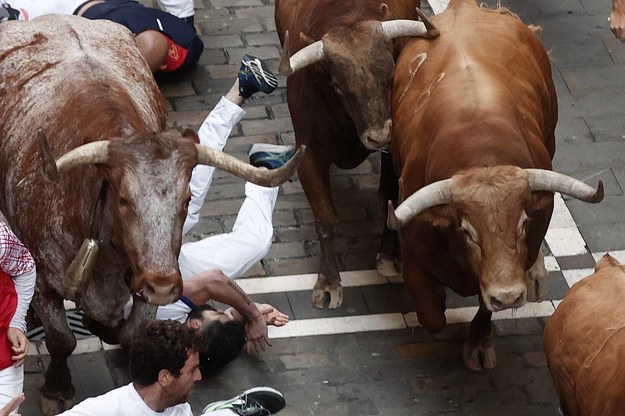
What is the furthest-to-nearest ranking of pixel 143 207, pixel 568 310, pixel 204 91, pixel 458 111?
pixel 204 91 → pixel 458 111 → pixel 568 310 → pixel 143 207

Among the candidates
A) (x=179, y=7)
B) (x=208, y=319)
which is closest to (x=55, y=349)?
(x=208, y=319)

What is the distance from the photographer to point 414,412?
794 centimetres

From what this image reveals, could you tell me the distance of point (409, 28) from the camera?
835 centimetres

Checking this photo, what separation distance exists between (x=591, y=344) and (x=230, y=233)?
2775mm

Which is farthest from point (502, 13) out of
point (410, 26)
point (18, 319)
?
point (18, 319)

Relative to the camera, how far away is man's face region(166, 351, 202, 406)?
6387mm

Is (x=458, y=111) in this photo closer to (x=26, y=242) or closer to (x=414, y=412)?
(x=414, y=412)

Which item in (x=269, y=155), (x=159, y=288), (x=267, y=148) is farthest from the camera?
(x=267, y=148)

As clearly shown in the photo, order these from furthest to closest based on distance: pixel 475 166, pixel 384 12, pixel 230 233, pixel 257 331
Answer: pixel 230 233 < pixel 384 12 < pixel 257 331 < pixel 475 166

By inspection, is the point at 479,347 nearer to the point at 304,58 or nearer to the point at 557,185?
the point at 557,185

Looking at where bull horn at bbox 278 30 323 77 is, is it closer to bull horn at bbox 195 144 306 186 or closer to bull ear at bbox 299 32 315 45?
bull ear at bbox 299 32 315 45

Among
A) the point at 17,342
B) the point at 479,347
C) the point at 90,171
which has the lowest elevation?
the point at 479,347

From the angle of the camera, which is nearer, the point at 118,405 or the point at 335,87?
the point at 118,405

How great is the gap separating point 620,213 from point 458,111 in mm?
2340
